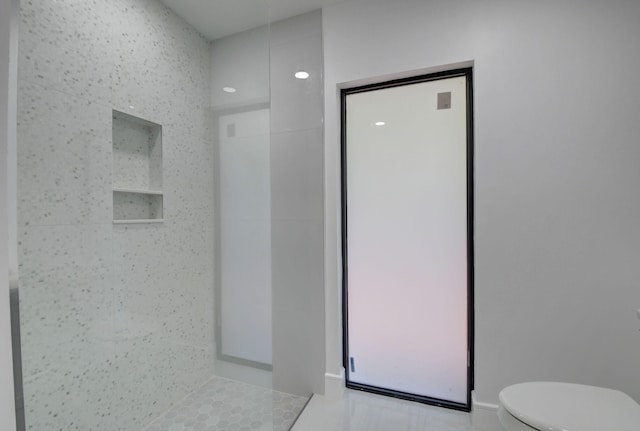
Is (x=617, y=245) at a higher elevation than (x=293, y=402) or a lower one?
higher

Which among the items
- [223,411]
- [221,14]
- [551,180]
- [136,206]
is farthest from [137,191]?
[551,180]

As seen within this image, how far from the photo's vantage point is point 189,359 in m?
1.43

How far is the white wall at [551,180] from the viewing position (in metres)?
1.33

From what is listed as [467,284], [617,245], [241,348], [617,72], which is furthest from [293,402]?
[617,72]

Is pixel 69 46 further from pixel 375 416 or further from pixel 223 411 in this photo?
pixel 375 416

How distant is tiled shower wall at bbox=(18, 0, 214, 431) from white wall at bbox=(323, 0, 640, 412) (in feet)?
4.48

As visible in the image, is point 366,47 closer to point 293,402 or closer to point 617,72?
point 617,72

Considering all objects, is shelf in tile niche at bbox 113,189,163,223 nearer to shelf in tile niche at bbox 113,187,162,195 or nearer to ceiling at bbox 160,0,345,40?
shelf in tile niche at bbox 113,187,162,195

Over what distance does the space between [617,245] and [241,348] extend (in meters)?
1.96

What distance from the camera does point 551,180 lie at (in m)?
1.42

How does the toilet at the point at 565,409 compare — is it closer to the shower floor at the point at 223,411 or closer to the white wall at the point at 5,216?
the shower floor at the point at 223,411

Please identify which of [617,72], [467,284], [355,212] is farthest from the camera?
[355,212]

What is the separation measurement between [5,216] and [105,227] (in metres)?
0.50

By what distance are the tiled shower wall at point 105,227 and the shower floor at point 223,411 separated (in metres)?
0.06
